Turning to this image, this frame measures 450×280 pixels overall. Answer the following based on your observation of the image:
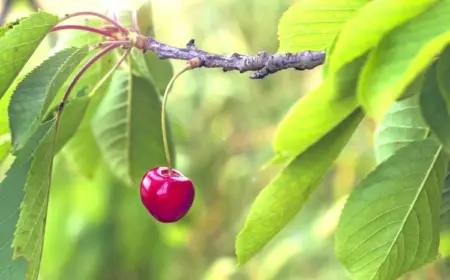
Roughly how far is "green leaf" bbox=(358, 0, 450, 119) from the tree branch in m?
0.15

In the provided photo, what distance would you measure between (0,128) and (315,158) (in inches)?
11.7

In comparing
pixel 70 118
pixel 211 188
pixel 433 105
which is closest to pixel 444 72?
pixel 433 105

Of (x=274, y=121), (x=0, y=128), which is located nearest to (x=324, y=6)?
(x=0, y=128)

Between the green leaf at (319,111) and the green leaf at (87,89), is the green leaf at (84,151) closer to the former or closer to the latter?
the green leaf at (87,89)

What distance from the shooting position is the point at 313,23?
0.47 metres

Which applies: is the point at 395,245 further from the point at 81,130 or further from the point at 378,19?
the point at 81,130

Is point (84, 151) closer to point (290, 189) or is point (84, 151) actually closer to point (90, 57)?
point (90, 57)

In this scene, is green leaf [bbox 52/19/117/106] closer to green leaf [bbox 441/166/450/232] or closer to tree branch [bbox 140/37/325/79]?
tree branch [bbox 140/37/325/79]

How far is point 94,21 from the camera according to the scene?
755 millimetres

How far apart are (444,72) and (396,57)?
52 mm

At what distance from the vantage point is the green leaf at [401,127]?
22.5 inches

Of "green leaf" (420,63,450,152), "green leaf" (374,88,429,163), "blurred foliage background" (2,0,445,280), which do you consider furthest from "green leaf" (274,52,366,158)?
"blurred foliage background" (2,0,445,280)

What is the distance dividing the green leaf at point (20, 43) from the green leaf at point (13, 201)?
3.0 inches

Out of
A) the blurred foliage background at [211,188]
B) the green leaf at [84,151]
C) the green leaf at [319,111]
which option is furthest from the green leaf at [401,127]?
the blurred foliage background at [211,188]
